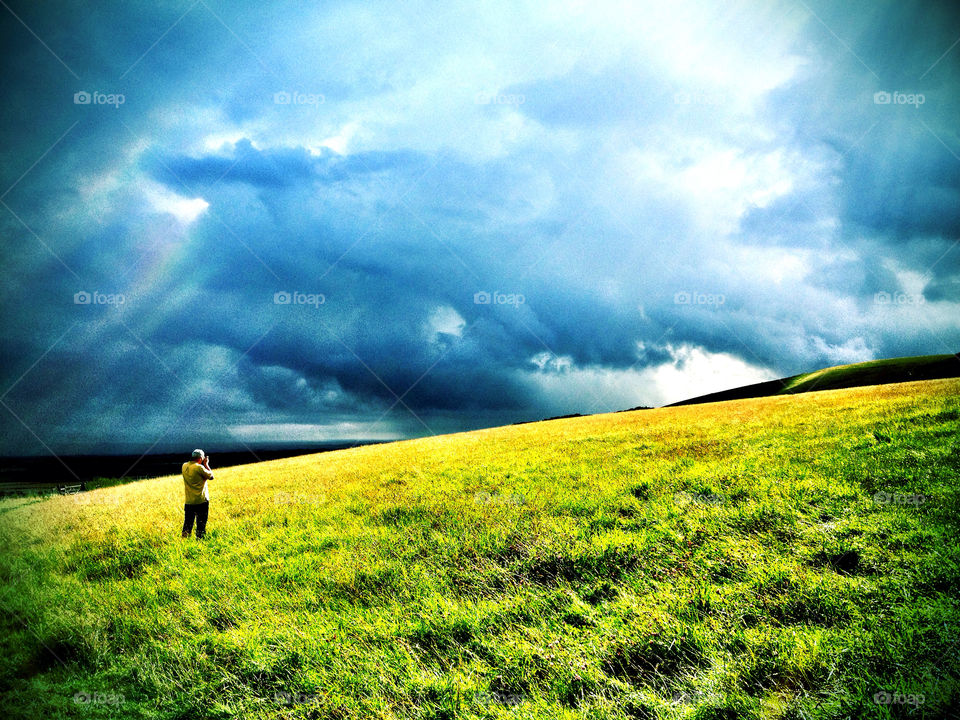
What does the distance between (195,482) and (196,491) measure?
0.85ft

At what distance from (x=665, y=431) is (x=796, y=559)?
12.8m

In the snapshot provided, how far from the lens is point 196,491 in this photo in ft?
41.0

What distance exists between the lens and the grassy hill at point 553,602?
17.1 ft

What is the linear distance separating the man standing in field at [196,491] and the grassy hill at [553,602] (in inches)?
18.1

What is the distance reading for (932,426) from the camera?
39.2 feet

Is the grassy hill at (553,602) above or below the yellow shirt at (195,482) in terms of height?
below

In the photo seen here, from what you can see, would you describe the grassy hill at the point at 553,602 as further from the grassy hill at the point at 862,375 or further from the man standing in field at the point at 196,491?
the grassy hill at the point at 862,375

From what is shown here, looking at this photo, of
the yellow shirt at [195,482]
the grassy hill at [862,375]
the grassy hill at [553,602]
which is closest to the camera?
the grassy hill at [553,602]

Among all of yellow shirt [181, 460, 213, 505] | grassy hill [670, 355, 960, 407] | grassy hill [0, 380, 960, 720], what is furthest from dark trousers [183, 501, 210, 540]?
grassy hill [670, 355, 960, 407]

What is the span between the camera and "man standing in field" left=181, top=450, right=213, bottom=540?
12508 millimetres

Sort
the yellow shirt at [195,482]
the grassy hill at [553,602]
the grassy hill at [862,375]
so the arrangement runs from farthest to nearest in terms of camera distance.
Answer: the grassy hill at [862,375] < the yellow shirt at [195,482] < the grassy hill at [553,602]

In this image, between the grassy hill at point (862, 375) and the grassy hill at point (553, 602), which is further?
the grassy hill at point (862, 375)

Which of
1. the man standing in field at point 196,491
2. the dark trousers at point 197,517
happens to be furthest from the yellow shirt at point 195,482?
the dark trousers at point 197,517

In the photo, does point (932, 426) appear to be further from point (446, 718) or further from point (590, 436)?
point (446, 718)
